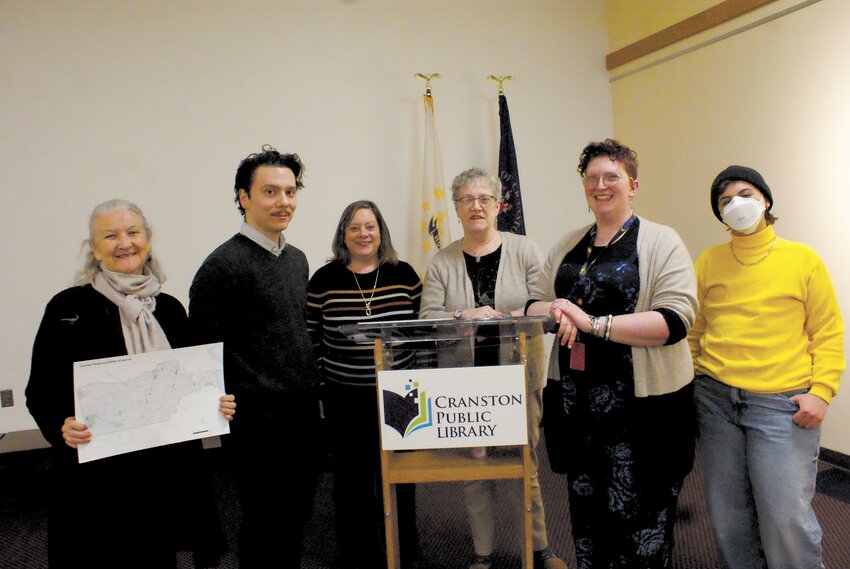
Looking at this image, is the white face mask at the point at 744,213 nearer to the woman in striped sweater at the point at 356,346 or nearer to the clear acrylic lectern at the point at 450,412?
the clear acrylic lectern at the point at 450,412

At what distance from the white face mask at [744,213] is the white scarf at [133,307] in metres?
1.85

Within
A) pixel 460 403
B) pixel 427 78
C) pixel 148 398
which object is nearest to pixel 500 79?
pixel 427 78

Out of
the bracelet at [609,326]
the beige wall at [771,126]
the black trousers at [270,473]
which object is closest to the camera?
the bracelet at [609,326]

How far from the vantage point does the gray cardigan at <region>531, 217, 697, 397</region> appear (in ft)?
5.62

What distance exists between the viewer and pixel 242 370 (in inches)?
74.4

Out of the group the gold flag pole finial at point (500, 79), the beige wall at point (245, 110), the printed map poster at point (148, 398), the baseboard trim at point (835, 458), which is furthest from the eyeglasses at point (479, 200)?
the baseboard trim at point (835, 458)

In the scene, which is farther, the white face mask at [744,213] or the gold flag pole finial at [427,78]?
the gold flag pole finial at [427,78]

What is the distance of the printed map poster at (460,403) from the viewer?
1547 millimetres

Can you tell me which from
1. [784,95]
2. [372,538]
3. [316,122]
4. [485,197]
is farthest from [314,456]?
[784,95]

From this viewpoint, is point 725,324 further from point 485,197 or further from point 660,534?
point 485,197

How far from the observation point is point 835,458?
3432 mm

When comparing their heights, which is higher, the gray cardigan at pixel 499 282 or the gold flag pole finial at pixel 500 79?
the gold flag pole finial at pixel 500 79

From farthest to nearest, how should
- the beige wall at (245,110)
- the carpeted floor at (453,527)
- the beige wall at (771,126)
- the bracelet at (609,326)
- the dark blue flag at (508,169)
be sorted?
the dark blue flag at (508,169) < the beige wall at (245,110) < the beige wall at (771,126) < the carpeted floor at (453,527) < the bracelet at (609,326)

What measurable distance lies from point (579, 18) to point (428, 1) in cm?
142
